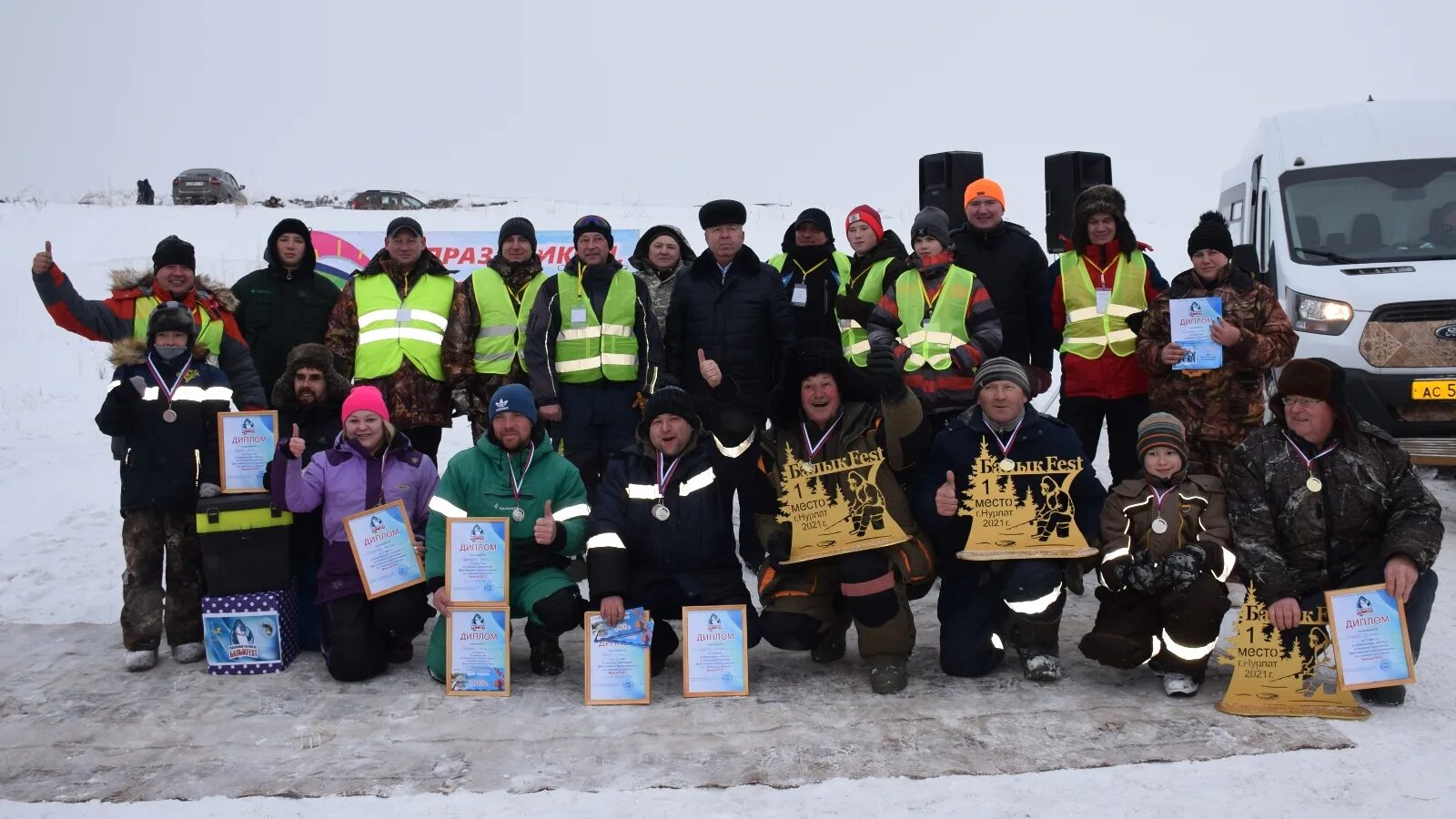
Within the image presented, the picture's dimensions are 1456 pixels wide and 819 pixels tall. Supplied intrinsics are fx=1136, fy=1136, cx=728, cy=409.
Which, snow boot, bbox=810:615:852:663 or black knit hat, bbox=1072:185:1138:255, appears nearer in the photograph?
snow boot, bbox=810:615:852:663

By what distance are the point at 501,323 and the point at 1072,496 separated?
11.1ft

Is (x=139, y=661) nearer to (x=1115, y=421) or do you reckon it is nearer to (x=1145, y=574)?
(x=1145, y=574)

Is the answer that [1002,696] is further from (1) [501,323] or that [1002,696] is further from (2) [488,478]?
(1) [501,323]

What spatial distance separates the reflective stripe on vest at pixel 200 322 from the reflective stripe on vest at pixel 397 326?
2.63 ft

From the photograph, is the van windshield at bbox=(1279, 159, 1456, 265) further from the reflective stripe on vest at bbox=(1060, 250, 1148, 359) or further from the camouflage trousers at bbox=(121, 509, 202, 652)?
the camouflage trousers at bbox=(121, 509, 202, 652)

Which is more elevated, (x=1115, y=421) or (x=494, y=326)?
(x=494, y=326)

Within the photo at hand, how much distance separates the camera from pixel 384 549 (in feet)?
16.4

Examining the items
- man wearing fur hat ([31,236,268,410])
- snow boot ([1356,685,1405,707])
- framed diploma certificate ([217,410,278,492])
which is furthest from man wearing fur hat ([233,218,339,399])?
snow boot ([1356,685,1405,707])

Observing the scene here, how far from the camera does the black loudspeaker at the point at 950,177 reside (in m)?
9.13

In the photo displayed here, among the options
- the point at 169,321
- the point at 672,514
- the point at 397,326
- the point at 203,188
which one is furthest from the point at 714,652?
the point at 203,188

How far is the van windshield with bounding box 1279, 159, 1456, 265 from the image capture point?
24.0 ft

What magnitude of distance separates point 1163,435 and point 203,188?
1215 inches

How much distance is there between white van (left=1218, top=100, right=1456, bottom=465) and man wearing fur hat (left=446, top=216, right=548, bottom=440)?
158 inches

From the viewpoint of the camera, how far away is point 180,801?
12.0ft
